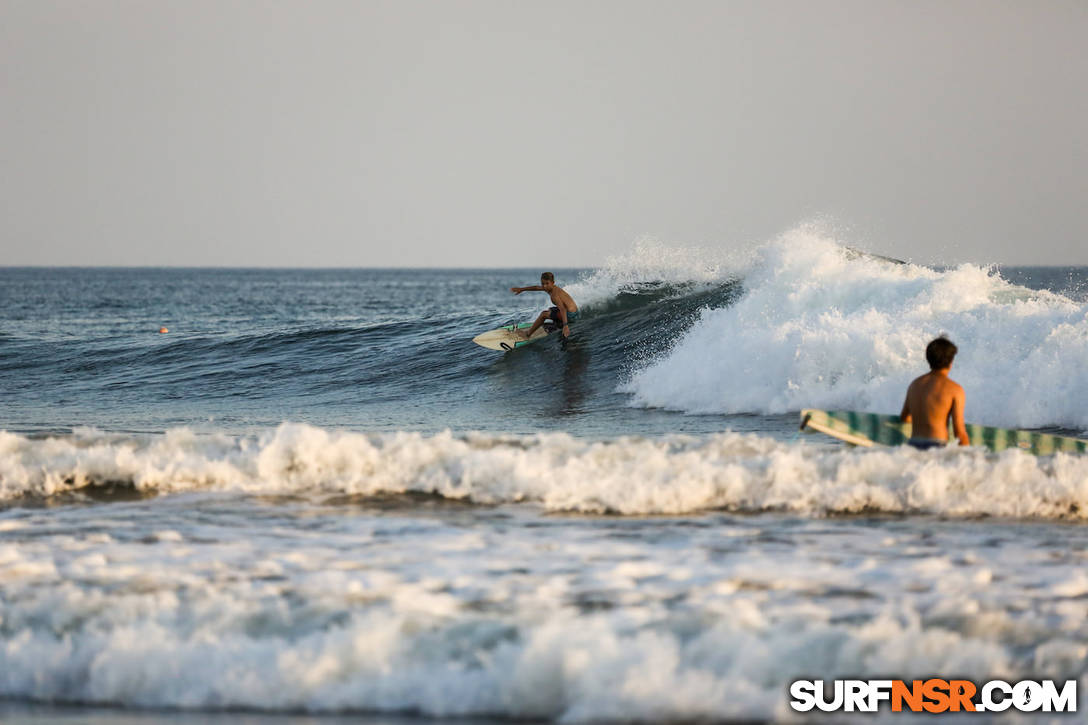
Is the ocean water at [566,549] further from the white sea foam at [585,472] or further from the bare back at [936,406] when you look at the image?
the bare back at [936,406]

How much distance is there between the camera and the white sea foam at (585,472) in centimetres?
690

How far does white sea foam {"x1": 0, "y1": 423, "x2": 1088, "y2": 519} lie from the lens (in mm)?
6902

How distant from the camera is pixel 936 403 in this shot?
750 centimetres

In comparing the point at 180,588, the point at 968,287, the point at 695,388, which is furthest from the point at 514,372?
the point at 180,588

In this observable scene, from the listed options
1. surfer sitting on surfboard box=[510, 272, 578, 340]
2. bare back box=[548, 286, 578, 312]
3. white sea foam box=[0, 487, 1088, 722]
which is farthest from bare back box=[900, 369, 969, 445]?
bare back box=[548, 286, 578, 312]

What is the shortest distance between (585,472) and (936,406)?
2.72 m

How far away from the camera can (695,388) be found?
542 inches

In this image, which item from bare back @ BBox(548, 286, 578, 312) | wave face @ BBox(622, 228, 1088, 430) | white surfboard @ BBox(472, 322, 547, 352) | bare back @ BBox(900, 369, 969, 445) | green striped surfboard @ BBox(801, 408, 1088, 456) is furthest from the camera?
white surfboard @ BBox(472, 322, 547, 352)

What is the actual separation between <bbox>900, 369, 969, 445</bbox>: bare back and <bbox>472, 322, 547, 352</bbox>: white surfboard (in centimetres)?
1085

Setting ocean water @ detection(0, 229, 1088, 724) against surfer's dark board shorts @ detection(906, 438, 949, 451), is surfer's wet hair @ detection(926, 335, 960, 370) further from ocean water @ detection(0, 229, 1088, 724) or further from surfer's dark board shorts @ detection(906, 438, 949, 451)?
ocean water @ detection(0, 229, 1088, 724)

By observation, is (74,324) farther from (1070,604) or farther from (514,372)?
(1070,604)

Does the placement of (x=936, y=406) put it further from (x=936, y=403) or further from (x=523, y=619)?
(x=523, y=619)

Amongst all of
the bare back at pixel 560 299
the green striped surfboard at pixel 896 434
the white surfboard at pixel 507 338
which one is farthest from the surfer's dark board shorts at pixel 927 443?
the white surfboard at pixel 507 338

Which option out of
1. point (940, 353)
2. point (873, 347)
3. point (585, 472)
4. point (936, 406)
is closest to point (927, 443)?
point (936, 406)
